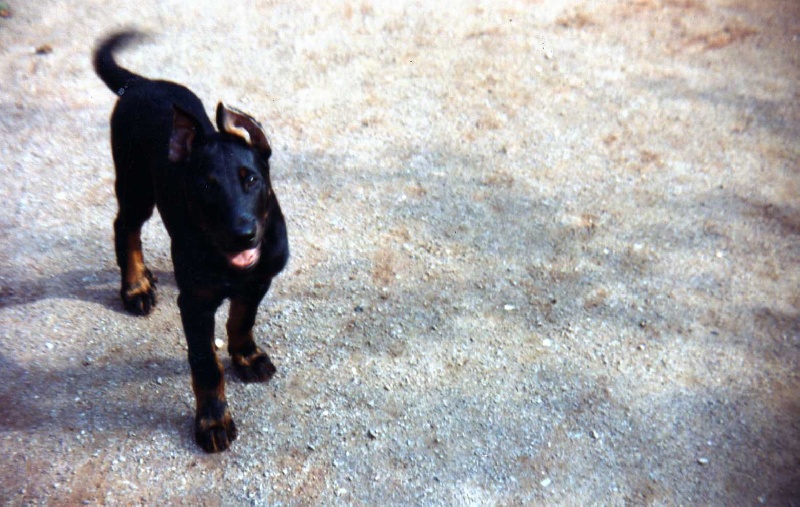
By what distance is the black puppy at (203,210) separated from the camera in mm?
2785

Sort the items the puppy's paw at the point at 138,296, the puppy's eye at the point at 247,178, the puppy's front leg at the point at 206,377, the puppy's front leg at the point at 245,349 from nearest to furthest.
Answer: the puppy's eye at the point at 247,178
the puppy's front leg at the point at 206,377
the puppy's front leg at the point at 245,349
the puppy's paw at the point at 138,296

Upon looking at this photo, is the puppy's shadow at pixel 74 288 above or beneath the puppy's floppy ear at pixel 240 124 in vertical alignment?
beneath

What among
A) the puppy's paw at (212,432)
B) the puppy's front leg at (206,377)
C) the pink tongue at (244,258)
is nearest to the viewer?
the pink tongue at (244,258)

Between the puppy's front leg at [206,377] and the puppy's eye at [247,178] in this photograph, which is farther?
the puppy's front leg at [206,377]

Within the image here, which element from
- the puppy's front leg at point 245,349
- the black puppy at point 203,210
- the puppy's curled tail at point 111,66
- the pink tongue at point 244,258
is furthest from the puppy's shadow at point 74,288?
the pink tongue at point 244,258

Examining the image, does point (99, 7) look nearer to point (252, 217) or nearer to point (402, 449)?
point (252, 217)

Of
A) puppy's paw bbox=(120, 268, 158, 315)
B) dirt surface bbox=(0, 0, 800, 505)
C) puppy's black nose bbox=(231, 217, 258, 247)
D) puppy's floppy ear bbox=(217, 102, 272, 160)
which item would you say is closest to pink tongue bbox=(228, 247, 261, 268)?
puppy's black nose bbox=(231, 217, 258, 247)

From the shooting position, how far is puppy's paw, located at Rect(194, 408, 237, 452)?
3344 millimetres

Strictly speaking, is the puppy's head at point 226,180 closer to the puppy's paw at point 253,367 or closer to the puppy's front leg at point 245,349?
the puppy's front leg at point 245,349

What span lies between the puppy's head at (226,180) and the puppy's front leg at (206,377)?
1.15 feet

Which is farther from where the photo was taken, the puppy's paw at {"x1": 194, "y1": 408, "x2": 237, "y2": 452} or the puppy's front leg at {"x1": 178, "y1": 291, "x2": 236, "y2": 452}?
the puppy's paw at {"x1": 194, "y1": 408, "x2": 237, "y2": 452}

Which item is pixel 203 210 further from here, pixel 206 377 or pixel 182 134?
pixel 206 377


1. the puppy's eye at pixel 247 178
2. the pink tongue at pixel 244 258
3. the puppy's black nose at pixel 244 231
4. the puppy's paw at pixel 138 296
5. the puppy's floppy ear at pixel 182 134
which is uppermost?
the puppy's floppy ear at pixel 182 134

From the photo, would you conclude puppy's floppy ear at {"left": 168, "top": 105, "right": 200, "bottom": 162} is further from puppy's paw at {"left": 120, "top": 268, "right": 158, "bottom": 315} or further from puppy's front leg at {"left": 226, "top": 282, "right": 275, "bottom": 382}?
puppy's paw at {"left": 120, "top": 268, "right": 158, "bottom": 315}
